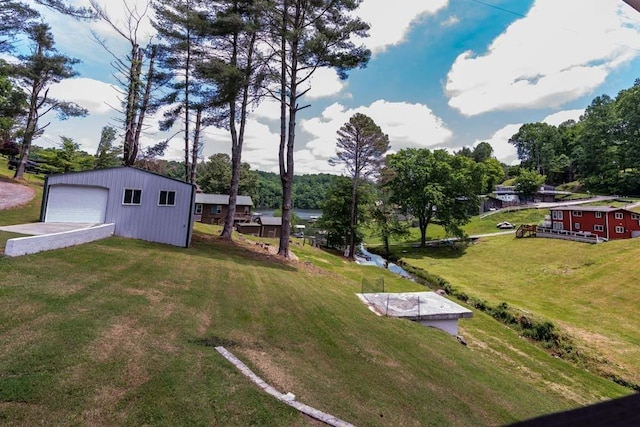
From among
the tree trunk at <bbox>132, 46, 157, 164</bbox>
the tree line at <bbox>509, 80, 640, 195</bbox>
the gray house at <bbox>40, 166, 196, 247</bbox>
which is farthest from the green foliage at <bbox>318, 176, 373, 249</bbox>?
the tree line at <bbox>509, 80, 640, 195</bbox>

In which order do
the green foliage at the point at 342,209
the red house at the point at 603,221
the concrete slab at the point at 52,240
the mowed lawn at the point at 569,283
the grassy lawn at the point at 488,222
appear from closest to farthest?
the concrete slab at the point at 52,240
the mowed lawn at the point at 569,283
the red house at the point at 603,221
the green foliage at the point at 342,209
the grassy lawn at the point at 488,222

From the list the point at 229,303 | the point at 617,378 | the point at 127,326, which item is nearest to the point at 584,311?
the point at 617,378

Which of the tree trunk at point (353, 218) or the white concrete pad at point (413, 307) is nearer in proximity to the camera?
the white concrete pad at point (413, 307)

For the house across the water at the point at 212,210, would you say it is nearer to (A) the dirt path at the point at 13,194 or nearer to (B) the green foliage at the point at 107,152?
(B) the green foliage at the point at 107,152

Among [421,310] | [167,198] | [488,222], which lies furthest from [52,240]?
[488,222]

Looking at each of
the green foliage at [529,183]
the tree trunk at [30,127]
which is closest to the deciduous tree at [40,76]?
the tree trunk at [30,127]

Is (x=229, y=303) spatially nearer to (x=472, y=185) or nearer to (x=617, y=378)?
(x=617, y=378)

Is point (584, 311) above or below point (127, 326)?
below
